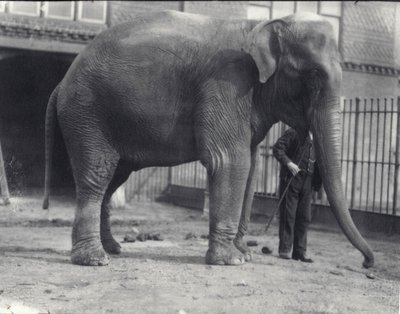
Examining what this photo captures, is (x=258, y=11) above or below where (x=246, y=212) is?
above

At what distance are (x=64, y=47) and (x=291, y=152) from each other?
8455mm

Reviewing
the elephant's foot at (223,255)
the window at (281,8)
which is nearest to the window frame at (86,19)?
the window at (281,8)

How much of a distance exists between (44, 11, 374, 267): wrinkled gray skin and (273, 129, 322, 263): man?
0.95 metres

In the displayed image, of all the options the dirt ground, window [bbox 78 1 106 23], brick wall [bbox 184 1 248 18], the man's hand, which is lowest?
the dirt ground

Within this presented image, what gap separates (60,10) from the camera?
14664 millimetres

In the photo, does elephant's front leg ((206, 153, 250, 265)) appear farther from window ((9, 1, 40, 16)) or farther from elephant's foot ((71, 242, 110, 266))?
window ((9, 1, 40, 16))

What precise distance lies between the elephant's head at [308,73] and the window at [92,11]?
32.7 feet

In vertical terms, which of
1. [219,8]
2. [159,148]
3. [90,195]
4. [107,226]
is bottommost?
[107,226]

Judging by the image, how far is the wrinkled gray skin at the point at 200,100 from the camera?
18.6 ft

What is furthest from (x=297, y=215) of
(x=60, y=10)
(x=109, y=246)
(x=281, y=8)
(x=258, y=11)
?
(x=281, y=8)

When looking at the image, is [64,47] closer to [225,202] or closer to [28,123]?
[28,123]

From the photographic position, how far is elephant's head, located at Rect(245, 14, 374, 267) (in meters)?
5.57

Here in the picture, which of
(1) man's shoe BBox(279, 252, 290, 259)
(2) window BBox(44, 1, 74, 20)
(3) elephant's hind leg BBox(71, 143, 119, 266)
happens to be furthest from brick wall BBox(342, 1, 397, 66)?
(3) elephant's hind leg BBox(71, 143, 119, 266)

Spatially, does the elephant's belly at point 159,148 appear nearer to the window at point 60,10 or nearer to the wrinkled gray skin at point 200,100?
the wrinkled gray skin at point 200,100
